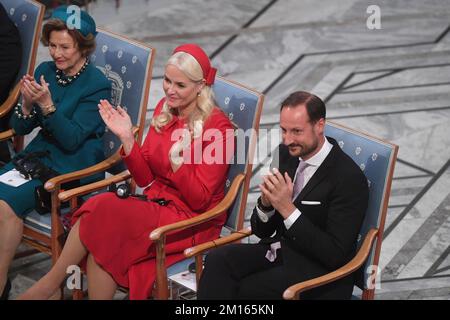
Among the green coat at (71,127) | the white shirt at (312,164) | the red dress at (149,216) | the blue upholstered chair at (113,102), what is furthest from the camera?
the green coat at (71,127)

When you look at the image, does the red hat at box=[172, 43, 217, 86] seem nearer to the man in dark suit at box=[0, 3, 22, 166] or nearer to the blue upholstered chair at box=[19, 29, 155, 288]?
the blue upholstered chair at box=[19, 29, 155, 288]

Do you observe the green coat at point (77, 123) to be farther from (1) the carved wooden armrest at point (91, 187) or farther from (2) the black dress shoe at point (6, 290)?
(2) the black dress shoe at point (6, 290)

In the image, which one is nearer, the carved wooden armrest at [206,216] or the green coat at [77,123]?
the carved wooden armrest at [206,216]

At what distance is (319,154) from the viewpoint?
3.88 meters

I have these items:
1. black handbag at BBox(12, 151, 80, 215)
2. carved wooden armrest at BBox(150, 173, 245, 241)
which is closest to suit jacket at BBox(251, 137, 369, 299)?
carved wooden armrest at BBox(150, 173, 245, 241)

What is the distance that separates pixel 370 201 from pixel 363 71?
3092 millimetres

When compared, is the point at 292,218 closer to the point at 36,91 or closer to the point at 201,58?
the point at 201,58

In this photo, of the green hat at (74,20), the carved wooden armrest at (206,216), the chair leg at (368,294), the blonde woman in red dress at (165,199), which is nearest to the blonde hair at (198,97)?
the blonde woman in red dress at (165,199)

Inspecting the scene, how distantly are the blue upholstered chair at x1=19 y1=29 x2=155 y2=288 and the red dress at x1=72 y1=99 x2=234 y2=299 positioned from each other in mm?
195

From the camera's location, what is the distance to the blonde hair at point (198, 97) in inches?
164
